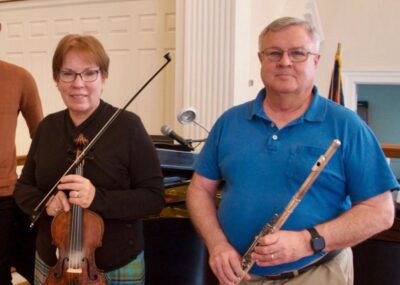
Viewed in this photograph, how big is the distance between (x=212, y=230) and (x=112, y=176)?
316 mm

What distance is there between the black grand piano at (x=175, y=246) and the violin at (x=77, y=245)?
67cm

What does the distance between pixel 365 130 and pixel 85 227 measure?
77cm

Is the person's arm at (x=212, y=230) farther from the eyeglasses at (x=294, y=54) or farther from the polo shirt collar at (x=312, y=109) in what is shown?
the eyeglasses at (x=294, y=54)

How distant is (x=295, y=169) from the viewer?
1.19 meters

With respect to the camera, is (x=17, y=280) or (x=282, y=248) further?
(x=17, y=280)

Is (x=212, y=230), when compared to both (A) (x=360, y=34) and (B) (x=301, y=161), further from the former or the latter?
(A) (x=360, y=34)

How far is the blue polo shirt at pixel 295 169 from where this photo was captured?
1.17m

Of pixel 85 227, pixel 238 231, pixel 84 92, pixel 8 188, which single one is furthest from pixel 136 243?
pixel 8 188

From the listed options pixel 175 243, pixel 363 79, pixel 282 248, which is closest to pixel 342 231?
pixel 282 248

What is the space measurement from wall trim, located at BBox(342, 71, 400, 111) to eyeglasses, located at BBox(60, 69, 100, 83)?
18.8 feet

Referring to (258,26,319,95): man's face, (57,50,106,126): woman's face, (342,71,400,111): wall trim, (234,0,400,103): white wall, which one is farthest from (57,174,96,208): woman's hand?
(342,71,400,111): wall trim

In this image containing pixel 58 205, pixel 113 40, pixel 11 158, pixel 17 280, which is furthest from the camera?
pixel 113 40

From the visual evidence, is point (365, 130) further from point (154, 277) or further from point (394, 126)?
point (394, 126)

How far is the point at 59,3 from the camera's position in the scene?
4.43 metres
